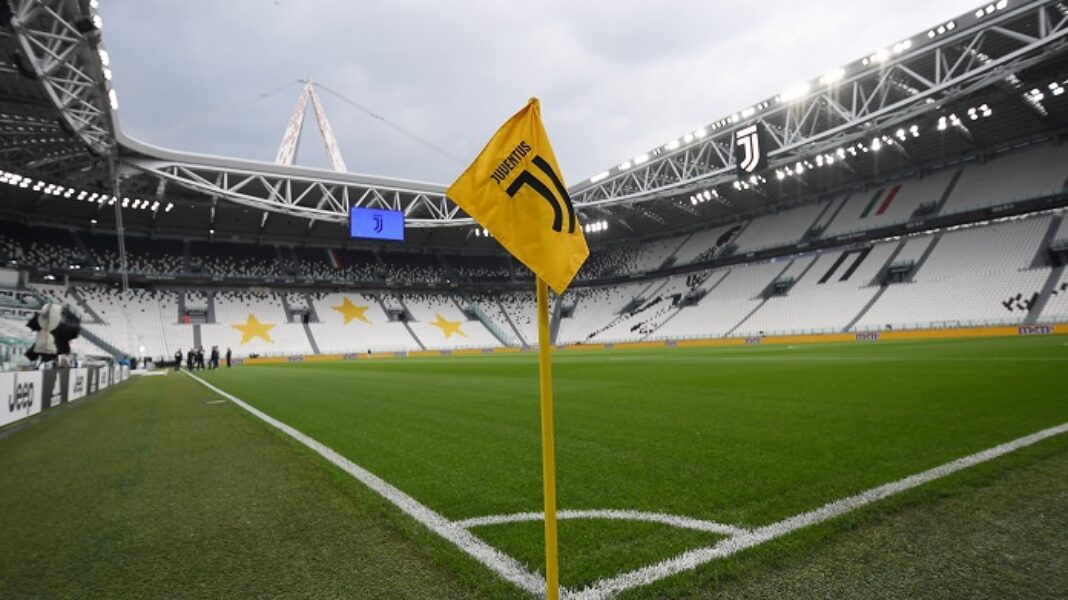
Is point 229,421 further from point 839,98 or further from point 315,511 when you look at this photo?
point 839,98

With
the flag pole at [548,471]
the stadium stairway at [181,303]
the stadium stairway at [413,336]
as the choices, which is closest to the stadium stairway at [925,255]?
the stadium stairway at [413,336]

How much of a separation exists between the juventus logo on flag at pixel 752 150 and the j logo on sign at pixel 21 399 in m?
28.5

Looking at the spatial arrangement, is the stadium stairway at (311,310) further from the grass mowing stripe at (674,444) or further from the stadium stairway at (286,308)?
the grass mowing stripe at (674,444)

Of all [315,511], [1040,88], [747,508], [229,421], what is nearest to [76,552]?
[315,511]

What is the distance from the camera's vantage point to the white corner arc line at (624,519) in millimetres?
2623

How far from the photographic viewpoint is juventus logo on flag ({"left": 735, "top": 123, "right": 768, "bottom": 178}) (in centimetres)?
2694

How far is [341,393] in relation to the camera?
441 inches

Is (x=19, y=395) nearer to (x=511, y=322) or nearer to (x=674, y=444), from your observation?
(x=674, y=444)

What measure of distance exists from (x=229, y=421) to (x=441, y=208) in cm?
4113

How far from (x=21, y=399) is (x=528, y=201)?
11.6 metres

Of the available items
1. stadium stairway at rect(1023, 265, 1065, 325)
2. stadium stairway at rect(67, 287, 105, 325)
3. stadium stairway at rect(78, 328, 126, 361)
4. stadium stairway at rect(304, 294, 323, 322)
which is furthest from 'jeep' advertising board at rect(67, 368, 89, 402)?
stadium stairway at rect(1023, 265, 1065, 325)

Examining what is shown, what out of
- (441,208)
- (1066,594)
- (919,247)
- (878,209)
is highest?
(441,208)

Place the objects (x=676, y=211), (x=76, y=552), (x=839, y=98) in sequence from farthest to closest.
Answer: (x=676, y=211) → (x=839, y=98) → (x=76, y=552)

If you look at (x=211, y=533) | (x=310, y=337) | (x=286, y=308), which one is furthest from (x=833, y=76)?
(x=286, y=308)
